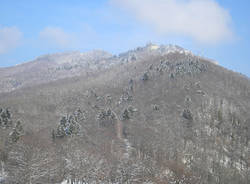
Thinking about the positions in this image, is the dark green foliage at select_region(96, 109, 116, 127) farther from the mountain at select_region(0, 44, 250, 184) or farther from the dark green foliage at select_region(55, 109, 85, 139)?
the dark green foliage at select_region(55, 109, 85, 139)

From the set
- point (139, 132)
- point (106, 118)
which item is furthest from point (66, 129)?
point (139, 132)

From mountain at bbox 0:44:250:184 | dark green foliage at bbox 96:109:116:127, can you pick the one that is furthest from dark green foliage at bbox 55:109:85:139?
dark green foliage at bbox 96:109:116:127

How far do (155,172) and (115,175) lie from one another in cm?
1222

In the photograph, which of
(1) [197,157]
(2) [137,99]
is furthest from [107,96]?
(1) [197,157]

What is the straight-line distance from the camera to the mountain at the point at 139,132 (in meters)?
53.1

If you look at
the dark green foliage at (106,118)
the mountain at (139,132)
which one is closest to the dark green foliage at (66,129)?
the mountain at (139,132)

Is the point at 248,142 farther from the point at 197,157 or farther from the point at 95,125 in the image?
the point at 95,125

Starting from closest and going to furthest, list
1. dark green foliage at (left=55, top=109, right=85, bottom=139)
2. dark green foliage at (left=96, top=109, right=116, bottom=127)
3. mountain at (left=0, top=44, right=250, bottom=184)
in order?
mountain at (left=0, top=44, right=250, bottom=184) < dark green foliage at (left=55, top=109, right=85, bottom=139) < dark green foliage at (left=96, top=109, right=116, bottom=127)

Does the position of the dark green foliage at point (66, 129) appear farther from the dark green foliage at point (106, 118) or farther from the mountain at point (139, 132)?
the dark green foliage at point (106, 118)

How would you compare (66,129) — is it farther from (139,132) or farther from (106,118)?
(139,132)

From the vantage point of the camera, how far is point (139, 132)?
99438 millimetres

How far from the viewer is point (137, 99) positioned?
135 m

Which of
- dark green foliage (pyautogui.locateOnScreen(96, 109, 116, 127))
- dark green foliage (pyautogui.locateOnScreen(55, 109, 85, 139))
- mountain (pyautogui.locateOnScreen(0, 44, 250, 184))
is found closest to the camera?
mountain (pyautogui.locateOnScreen(0, 44, 250, 184))

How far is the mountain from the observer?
53062 mm
